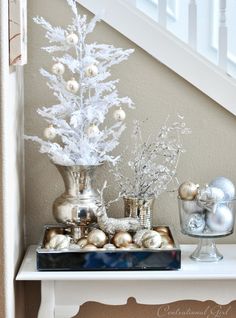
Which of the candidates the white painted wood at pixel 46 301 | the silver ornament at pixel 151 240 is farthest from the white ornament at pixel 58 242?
the silver ornament at pixel 151 240

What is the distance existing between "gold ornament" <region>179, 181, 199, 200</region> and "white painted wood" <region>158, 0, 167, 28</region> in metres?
0.51

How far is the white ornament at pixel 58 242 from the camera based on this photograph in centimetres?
193

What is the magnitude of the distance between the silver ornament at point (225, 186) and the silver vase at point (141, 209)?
192 mm

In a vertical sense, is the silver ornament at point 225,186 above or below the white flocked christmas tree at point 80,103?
below

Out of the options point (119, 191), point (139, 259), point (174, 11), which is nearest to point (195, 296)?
point (139, 259)

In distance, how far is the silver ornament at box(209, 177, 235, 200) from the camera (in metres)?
2.00

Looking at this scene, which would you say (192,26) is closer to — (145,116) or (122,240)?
(145,116)

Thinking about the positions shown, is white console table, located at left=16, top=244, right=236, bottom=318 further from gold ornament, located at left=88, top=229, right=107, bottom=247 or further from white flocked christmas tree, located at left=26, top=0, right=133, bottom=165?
white flocked christmas tree, located at left=26, top=0, right=133, bottom=165

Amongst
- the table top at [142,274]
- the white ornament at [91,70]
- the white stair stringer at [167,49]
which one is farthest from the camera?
the white stair stringer at [167,49]

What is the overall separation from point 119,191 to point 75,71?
0.40 m

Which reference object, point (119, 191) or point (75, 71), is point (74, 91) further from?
point (119, 191)

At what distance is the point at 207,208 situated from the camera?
1.98m

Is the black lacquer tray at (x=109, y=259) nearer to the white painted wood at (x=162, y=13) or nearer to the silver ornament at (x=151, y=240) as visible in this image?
the silver ornament at (x=151, y=240)

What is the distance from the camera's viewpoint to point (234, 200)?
2.01 metres
